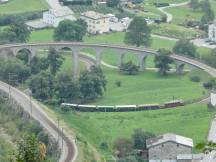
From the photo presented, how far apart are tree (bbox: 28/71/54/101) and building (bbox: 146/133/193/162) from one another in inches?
510

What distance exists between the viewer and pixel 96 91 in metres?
46.5

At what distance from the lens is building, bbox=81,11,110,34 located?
215ft

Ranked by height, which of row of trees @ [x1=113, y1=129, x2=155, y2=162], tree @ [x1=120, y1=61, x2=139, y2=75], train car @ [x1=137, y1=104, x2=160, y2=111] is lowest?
tree @ [x1=120, y1=61, x2=139, y2=75]

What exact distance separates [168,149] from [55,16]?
34.6 meters

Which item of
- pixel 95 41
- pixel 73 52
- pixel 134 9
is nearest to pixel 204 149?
pixel 73 52

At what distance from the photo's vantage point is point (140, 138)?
118 feet

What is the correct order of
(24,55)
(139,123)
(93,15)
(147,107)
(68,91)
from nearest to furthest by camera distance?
(139,123) → (147,107) → (68,91) → (24,55) → (93,15)

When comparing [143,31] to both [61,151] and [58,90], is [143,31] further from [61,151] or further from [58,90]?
[61,151]

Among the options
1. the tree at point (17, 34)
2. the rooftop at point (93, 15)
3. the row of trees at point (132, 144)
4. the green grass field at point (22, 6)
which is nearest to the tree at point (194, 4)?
the rooftop at point (93, 15)

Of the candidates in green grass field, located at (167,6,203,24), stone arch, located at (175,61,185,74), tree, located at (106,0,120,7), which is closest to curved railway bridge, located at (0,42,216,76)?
stone arch, located at (175,61,185,74)

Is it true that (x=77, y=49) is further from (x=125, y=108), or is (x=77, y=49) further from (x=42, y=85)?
(x=125, y=108)

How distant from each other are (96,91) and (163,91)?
415 centimetres

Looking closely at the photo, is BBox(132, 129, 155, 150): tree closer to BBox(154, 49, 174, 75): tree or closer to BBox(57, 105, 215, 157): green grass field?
BBox(57, 105, 215, 157): green grass field

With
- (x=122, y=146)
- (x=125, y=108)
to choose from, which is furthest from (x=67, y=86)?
(x=122, y=146)
